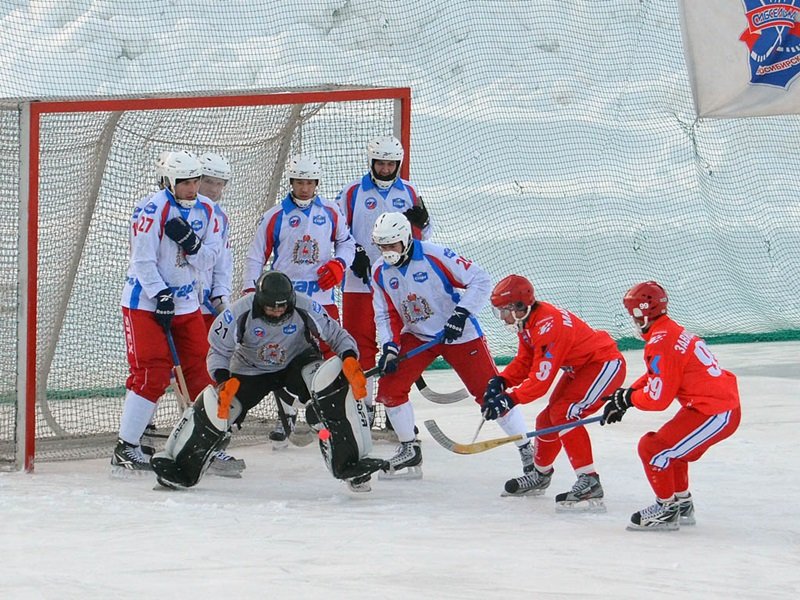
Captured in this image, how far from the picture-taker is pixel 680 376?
13.8ft

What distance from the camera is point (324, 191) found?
823 cm

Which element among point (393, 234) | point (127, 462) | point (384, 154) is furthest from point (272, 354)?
point (384, 154)

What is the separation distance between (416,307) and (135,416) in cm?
112

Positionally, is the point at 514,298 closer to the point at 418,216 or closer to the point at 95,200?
the point at 418,216

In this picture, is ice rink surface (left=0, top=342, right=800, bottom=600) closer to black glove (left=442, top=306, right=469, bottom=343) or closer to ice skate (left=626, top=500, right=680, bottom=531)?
ice skate (left=626, top=500, right=680, bottom=531)

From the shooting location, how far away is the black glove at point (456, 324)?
510 centimetres

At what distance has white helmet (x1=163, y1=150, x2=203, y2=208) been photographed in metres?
5.17

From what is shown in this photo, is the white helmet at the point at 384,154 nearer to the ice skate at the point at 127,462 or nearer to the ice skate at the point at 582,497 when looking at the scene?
the ice skate at the point at 127,462

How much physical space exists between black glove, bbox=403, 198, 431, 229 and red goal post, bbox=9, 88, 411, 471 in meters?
0.43

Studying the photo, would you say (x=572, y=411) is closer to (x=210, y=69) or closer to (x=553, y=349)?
(x=553, y=349)

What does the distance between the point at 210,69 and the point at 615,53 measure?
13.3ft

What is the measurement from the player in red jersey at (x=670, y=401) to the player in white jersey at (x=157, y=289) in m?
1.77

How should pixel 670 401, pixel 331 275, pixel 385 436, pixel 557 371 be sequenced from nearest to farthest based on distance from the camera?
1. pixel 670 401
2. pixel 557 371
3. pixel 331 275
4. pixel 385 436

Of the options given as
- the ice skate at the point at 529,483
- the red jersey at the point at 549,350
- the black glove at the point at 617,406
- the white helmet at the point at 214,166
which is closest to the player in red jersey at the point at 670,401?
the black glove at the point at 617,406
